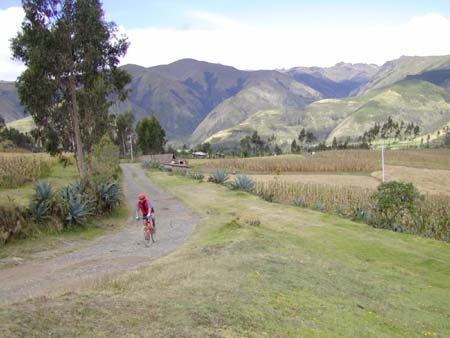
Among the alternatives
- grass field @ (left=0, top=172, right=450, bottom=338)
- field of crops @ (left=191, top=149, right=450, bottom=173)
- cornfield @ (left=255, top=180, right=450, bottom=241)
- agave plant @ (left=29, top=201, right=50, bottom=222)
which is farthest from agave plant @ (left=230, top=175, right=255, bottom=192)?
field of crops @ (left=191, top=149, right=450, bottom=173)

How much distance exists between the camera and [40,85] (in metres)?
27.3

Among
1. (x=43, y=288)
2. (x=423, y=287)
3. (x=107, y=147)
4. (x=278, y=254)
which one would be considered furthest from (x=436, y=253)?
(x=107, y=147)

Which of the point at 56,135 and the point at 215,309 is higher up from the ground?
the point at 56,135

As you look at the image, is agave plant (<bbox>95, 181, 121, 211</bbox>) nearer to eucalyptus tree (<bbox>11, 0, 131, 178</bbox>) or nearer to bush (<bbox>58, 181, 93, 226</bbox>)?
bush (<bbox>58, 181, 93, 226</bbox>)

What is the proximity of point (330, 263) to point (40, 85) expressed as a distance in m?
21.5

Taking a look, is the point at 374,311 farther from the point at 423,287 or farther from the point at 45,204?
the point at 45,204

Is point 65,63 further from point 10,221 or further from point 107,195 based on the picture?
point 10,221

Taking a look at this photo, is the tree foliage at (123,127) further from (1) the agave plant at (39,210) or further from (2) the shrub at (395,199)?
(1) the agave plant at (39,210)

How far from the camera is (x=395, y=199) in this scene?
22859mm

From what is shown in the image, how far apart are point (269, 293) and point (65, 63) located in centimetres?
2274

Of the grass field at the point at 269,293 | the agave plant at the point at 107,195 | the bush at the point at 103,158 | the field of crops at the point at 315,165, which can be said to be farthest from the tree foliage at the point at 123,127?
the grass field at the point at 269,293

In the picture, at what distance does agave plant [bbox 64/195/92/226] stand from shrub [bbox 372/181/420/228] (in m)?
14.4

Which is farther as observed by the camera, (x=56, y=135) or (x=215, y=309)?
(x=56, y=135)

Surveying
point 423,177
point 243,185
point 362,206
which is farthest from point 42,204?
point 423,177
